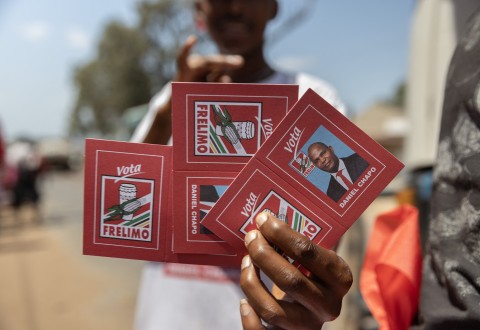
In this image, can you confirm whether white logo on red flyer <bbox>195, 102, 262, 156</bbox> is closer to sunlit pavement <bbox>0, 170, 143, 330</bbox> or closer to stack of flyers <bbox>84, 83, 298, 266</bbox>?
stack of flyers <bbox>84, 83, 298, 266</bbox>

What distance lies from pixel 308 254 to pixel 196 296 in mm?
615

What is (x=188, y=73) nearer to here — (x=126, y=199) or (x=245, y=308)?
(x=126, y=199)

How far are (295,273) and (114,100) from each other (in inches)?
1145

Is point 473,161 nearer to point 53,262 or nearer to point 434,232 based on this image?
point 434,232

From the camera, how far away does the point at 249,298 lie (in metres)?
0.77

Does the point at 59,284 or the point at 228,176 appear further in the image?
the point at 59,284

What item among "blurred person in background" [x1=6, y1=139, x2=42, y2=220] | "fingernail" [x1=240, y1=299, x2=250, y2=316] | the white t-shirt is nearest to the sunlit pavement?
"blurred person in background" [x1=6, y1=139, x2=42, y2=220]

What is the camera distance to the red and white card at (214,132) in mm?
809

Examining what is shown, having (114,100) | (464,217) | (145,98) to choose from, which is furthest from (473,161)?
(114,100)

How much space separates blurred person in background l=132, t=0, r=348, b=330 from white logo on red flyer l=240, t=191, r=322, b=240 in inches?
17.6

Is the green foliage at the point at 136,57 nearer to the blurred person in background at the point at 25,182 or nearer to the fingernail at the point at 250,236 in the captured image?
the blurred person in background at the point at 25,182

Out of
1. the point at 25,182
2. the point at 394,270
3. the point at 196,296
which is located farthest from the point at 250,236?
the point at 25,182

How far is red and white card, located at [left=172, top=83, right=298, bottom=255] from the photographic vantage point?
2.65ft

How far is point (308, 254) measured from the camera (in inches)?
28.4
